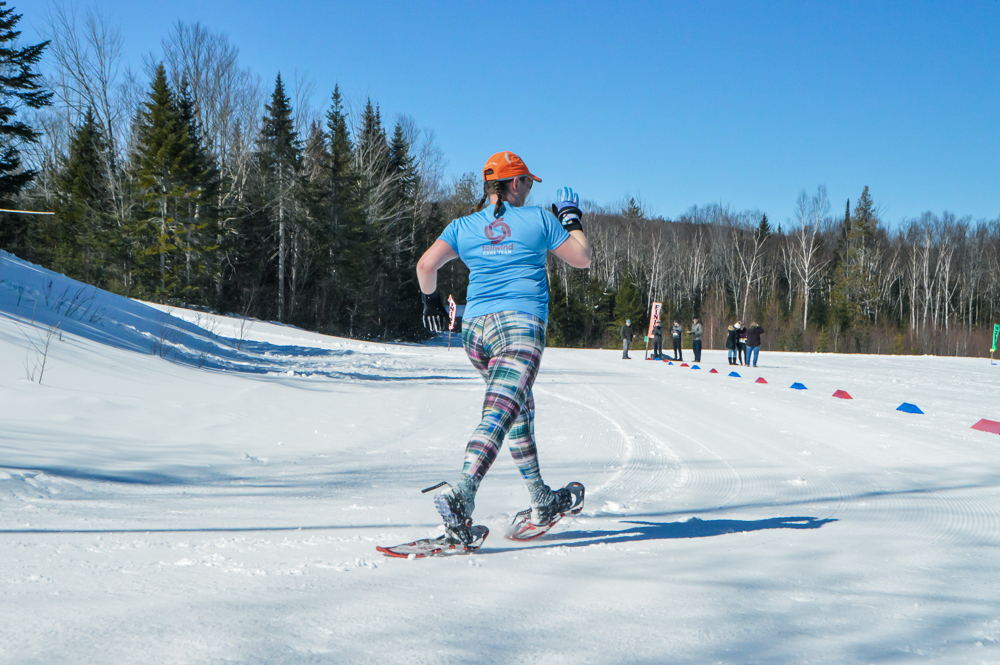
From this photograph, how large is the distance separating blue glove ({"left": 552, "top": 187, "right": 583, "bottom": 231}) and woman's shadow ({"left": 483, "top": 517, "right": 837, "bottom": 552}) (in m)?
1.36

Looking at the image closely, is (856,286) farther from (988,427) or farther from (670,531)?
(670,531)

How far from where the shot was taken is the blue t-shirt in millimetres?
2684

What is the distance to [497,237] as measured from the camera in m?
2.71

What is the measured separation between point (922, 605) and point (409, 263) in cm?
4304

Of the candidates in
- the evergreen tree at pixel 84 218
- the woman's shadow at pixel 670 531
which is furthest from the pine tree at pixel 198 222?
the woman's shadow at pixel 670 531

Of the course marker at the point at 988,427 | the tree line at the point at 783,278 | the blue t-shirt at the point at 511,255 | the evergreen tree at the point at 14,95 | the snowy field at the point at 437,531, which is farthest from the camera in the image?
the tree line at the point at 783,278

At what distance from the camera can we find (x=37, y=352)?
245 inches

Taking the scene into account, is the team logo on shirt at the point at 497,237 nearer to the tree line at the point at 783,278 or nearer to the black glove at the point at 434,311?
the black glove at the point at 434,311

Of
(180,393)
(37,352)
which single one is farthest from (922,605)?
(37,352)

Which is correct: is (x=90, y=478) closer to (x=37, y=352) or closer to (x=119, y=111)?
(x=37, y=352)

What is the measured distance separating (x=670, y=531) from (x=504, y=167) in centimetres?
182

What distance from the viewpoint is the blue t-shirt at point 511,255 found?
268 cm

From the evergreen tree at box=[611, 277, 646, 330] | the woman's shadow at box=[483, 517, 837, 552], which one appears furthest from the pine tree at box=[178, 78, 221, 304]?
the evergreen tree at box=[611, 277, 646, 330]

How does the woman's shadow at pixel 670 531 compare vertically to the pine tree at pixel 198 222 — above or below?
below
